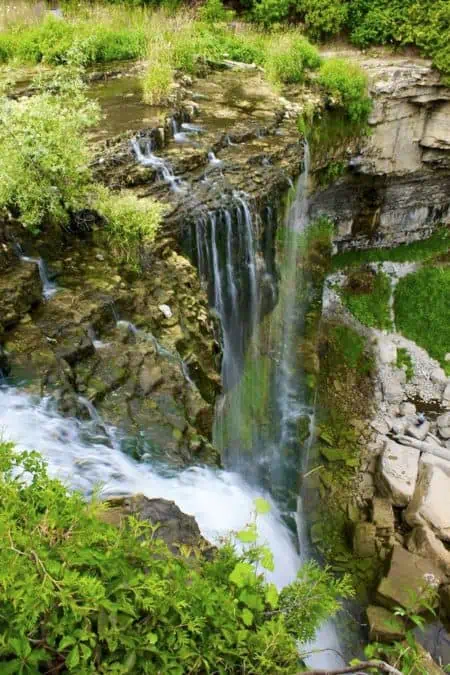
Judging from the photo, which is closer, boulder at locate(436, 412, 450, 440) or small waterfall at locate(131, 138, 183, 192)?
small waterfall at locate(131, 138, 183, 192)

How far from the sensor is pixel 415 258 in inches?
732

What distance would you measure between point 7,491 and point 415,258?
58.5 feet

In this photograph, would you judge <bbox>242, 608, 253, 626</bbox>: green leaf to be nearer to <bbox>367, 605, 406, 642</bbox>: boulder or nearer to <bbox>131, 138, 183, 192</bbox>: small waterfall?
<bbox>367, 605, 406, 642</bbox>: boulder

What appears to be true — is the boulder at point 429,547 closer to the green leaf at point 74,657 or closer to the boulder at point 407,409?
the boulder at point 407,409

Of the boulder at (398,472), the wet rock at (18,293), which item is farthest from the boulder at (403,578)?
the wet rock at (18,293)

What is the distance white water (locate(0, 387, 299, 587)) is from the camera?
503 cm

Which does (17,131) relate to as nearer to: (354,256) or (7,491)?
(7,491)

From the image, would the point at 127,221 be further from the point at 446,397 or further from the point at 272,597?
the point at 446,397

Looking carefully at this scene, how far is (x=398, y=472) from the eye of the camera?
1105cm

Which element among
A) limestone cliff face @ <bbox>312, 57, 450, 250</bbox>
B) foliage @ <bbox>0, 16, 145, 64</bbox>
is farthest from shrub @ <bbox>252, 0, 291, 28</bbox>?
foliage @ <bbox>0, 16, 145, 64</bbox>

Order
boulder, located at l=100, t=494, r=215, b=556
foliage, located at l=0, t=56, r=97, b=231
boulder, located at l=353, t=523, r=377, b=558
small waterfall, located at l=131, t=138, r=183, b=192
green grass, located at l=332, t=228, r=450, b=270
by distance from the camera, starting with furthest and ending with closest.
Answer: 1. green grass, located at l=332, t=228, r=450, b=270
2. boulder, located at l=353, t=523, r=377, b=558
3. small waterfall, located at l=131, t=138, r=183, b=192
4. foliage, located at l=0, t=56, r=97, b=231
5. boulder, located at l=100, t=494, r=215, b=556

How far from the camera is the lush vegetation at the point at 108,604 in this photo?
2.36 m

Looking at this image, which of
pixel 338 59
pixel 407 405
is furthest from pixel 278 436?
pixel 338 59

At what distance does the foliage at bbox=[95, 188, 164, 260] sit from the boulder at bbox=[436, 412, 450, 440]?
9.17 meters
